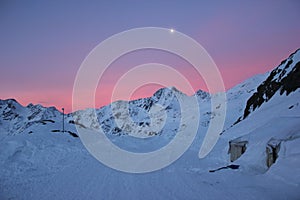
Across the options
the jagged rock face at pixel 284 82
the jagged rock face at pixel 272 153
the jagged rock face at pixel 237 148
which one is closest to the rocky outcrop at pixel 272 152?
the jagged rock face at pixel 272 153

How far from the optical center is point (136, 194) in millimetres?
10016

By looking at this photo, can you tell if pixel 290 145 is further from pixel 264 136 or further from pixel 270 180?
pixel 264 136

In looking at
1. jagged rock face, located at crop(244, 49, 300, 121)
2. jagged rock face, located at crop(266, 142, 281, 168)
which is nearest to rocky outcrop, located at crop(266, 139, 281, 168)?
jagged rock face, located at crop(266, 142, 281, 168)

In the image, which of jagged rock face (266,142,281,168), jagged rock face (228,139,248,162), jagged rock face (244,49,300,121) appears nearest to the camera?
jagged rock face (266,142,281,168)

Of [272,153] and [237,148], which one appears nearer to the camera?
[272,153]

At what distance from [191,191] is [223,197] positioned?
5.05 feet

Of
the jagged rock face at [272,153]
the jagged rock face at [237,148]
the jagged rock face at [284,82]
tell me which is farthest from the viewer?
the jagged rock face at [284,82]

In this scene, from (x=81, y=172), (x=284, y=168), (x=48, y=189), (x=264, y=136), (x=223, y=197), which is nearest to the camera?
(x=223, y=197)

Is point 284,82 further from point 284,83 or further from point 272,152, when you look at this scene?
point 272,152

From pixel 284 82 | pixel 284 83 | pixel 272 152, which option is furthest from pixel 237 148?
pixel 284 82

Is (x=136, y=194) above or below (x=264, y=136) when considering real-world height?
below

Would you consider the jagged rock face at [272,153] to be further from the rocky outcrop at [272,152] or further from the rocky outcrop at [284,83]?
the rocky outcrop at [284,83]

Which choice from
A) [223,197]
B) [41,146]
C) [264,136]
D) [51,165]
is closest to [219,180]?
[223,197]

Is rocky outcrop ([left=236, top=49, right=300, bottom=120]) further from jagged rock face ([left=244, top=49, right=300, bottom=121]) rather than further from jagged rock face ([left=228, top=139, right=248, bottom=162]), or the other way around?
jagged rock face ([left=228, top=139, right=248, bottom=162])
